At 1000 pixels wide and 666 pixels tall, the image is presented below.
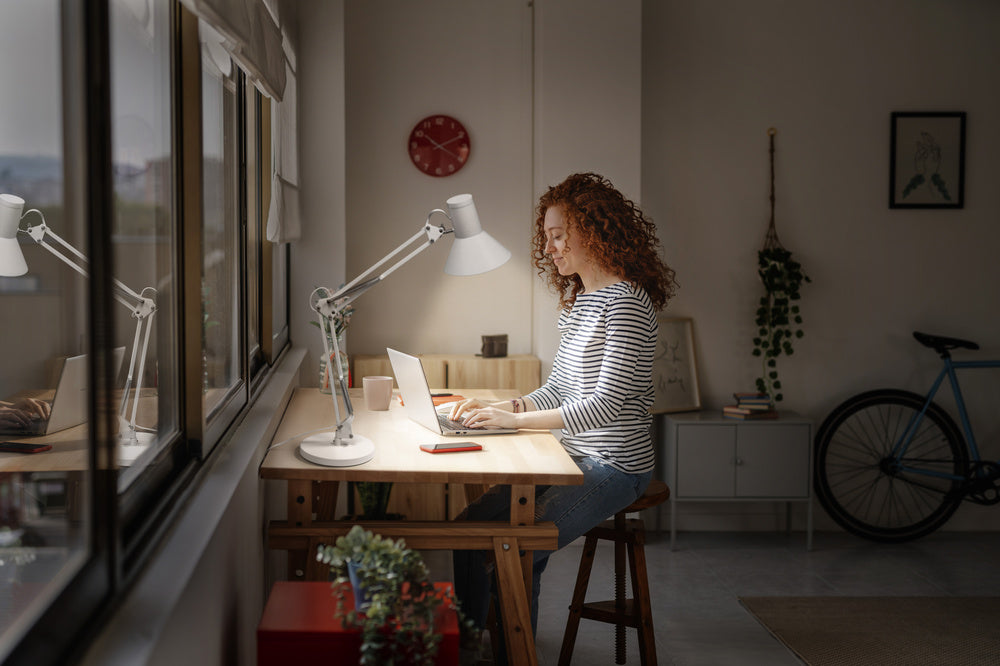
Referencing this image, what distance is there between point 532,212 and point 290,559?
277cm

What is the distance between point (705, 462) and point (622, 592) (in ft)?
5.48

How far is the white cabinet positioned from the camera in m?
4.55

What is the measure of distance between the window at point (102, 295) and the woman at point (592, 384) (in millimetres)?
934

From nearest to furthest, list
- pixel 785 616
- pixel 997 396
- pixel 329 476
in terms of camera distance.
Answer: pixel 329 476 → pixel 785 616 → pixel 997 396

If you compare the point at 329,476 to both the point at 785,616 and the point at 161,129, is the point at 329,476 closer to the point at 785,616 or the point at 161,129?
the point at 161,129

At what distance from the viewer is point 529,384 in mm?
4484

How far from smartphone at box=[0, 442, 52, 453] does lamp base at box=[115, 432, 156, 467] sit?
1.41ft

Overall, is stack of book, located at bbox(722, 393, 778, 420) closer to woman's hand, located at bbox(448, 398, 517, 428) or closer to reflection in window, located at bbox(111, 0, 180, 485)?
woman's hand, located at bbox(448, 398, 517, 428)

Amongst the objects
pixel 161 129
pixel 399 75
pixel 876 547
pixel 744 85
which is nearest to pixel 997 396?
pixel 876 547

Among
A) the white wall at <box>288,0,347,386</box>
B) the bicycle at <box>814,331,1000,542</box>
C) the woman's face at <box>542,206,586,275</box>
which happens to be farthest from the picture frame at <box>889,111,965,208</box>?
the white wall at <box>288,0,347,386</box>

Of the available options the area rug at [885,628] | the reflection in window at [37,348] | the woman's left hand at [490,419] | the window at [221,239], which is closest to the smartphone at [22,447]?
the reflection in window at [37,348]

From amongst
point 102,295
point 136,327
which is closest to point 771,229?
point 136,327

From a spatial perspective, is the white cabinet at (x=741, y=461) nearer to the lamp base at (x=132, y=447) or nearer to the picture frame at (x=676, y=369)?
the picture frame at (x=676, y=369)

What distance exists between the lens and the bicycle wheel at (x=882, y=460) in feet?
16.0
